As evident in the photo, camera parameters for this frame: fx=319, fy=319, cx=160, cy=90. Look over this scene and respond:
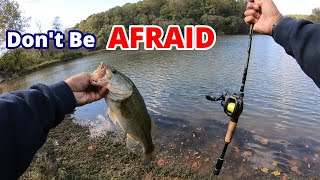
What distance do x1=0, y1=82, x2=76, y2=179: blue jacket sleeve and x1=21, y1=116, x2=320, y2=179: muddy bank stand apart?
542 cm

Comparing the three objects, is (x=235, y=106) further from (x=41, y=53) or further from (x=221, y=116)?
(x=41, y=53)

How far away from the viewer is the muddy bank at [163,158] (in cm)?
734

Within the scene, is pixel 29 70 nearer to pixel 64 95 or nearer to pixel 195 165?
pixel 195 165

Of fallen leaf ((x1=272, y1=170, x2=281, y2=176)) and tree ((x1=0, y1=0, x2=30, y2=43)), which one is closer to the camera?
fallen leaf ((x1=272, y1=170, x2=281, y2=176))

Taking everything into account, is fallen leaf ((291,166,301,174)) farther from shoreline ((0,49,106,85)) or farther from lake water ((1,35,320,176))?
shoreline ((0,49,106,85))

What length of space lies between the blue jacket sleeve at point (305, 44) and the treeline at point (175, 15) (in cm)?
7107

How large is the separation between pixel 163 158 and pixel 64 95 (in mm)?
→ 6794

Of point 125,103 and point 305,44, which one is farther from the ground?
point 305,44

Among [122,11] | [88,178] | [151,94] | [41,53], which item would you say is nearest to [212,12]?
[122,11]

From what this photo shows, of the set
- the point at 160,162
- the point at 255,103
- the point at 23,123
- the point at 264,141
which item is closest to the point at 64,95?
the point at 23,123

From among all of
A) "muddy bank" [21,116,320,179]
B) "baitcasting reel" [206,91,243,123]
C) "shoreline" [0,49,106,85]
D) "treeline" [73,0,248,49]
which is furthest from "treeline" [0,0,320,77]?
"baitcasting reel" [206,91,243,123]

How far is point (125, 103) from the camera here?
9.12 ft

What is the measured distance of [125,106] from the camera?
2789 millimetres

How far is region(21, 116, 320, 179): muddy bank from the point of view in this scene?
734cm
